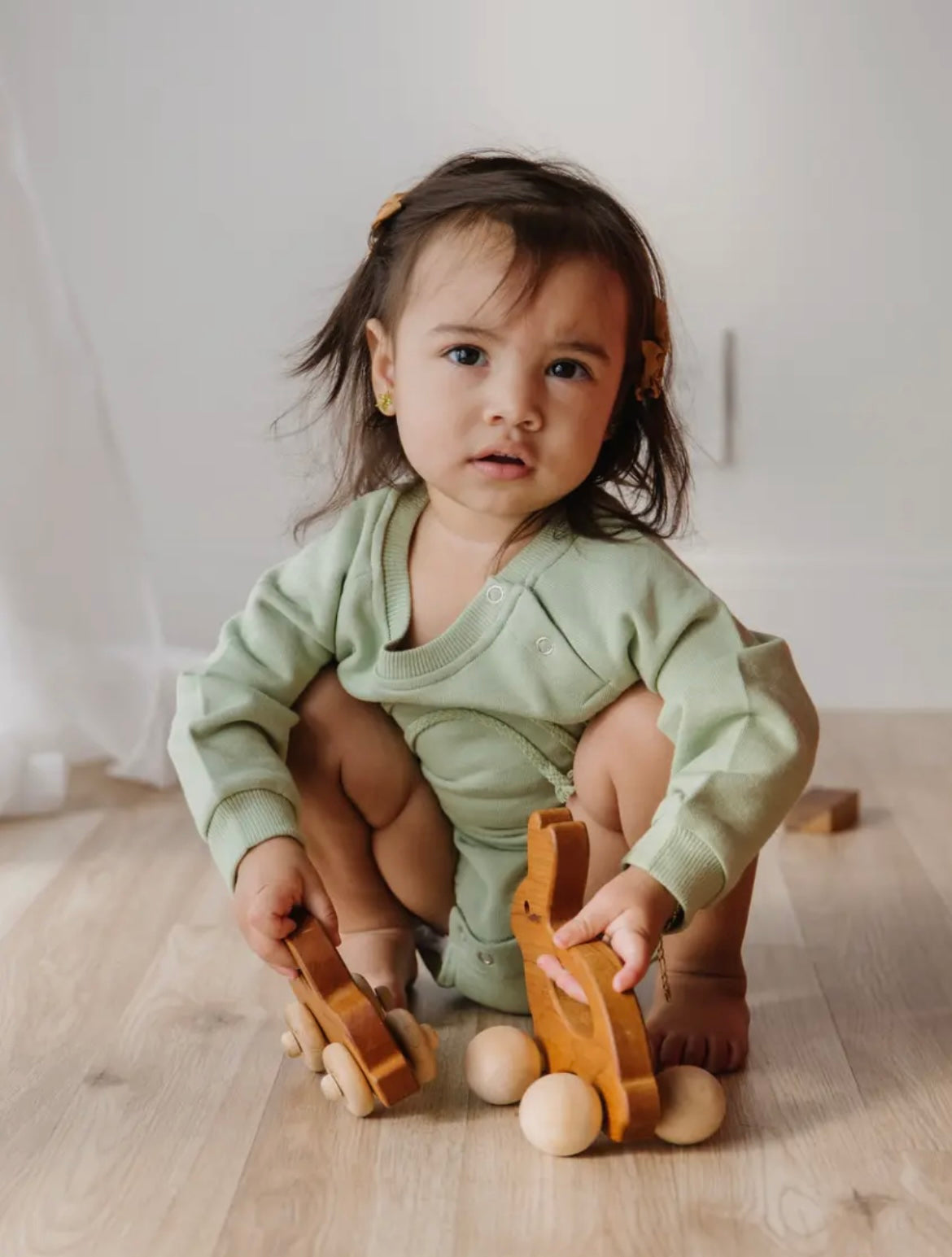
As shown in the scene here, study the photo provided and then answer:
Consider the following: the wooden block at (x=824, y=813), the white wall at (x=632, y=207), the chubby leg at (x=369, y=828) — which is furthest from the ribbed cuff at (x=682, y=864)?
the white wall at (x=632, y=207)

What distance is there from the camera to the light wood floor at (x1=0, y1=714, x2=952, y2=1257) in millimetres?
766

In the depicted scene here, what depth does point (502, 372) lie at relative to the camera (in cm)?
94

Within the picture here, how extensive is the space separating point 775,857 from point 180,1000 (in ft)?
1.70

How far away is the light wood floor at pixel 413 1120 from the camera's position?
77 centimetres

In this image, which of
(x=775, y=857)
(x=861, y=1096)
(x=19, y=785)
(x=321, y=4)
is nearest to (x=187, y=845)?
(x=19, y=785)

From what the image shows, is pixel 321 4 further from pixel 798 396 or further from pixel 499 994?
pixel 499 994

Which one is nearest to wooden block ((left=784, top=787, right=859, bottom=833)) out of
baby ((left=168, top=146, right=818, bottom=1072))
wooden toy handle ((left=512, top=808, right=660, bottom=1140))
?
baby ((left=168, top=146, right=818, bottom=1072))

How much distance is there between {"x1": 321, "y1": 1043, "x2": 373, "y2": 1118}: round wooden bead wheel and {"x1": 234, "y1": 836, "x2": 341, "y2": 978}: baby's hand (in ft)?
0.17

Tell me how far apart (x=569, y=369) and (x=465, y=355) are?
59mm

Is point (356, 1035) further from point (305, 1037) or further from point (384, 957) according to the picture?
point (384, 957)

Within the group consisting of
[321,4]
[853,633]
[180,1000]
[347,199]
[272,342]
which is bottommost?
[853,633]

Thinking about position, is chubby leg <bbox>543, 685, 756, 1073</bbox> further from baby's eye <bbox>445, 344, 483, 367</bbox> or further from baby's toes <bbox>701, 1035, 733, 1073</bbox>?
baby's eye <bbox>445, 344, 483, 367</bbox>

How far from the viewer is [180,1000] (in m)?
1.06

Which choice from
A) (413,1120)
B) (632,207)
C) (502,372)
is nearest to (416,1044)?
(413,1120)
